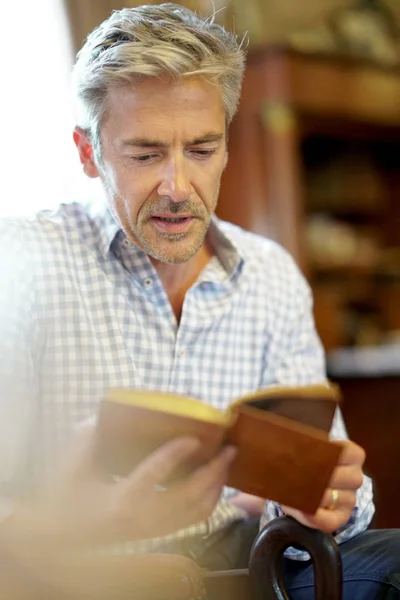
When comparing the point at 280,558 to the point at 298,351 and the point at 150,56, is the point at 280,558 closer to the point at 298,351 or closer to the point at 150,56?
the point at 298,351

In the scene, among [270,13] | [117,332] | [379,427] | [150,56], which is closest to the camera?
[150,56]

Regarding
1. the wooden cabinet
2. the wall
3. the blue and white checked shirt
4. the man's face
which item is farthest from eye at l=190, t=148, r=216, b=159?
the wooden cabinet

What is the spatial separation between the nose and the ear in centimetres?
20

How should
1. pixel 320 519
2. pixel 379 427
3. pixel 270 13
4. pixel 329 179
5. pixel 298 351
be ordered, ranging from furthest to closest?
pixel 329 179 < pixel 270 13 < pixel 379 427 < pixel 298 351 < pixel 320 519

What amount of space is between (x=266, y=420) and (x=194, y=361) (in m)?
0.53

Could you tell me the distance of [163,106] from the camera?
128 cm

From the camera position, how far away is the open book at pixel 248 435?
91cm

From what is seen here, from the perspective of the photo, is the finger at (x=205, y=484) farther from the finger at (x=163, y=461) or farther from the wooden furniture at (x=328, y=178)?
the wooden furniture at (x=328, y=178)

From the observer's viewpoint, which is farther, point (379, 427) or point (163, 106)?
point (379, 427)

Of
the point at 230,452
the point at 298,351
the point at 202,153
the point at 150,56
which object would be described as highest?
the point at 150,56

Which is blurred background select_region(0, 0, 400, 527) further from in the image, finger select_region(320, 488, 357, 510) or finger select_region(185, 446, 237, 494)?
finger select_region(185, 446, 237, 494)

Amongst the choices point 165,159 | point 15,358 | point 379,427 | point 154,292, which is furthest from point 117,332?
point 379,427

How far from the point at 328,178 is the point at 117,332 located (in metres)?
3.25

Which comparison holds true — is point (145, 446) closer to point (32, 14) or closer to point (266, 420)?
point (266, 420)
